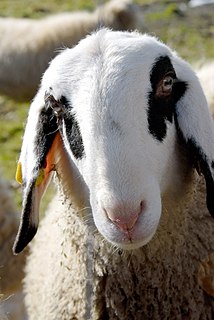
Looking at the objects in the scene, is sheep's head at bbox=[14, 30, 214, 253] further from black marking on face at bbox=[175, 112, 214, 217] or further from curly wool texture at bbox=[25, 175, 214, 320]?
curly wool texture at bbox=[25, 175, 214, 320]

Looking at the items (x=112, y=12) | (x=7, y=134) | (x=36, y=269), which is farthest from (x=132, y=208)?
(x=7, y=134)

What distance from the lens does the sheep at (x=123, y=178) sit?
2.18 metres

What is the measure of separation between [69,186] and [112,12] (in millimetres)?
2910

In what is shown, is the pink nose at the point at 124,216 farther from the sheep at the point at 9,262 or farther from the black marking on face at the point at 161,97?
the sheep at the point at 9,262

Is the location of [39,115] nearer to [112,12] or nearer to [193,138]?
[193,138]

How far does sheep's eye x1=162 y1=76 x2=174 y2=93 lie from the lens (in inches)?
92.3

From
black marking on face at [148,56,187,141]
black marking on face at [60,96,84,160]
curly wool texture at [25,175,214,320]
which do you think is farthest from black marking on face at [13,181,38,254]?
black marking on face at [148,56,187,141]

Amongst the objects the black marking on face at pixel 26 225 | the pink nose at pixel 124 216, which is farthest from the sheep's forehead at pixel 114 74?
the black marking on face at pixel 26 225

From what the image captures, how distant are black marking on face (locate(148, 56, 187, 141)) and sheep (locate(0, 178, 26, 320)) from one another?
4.47 ft

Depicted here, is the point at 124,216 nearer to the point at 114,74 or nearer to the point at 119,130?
the point at 119,130

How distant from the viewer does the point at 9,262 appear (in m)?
3.49

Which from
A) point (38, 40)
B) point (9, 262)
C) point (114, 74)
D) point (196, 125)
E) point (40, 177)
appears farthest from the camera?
point (38, 40)

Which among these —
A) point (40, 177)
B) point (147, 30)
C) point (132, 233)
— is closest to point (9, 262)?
point (40, 177)

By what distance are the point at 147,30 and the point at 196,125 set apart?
395 centimetres
